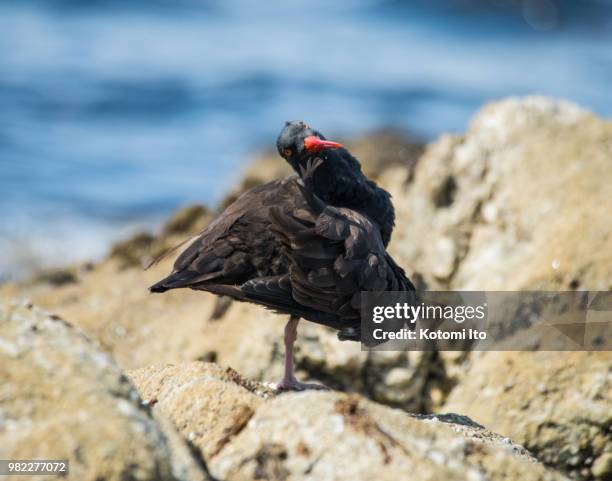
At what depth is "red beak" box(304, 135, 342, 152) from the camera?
19.8ft

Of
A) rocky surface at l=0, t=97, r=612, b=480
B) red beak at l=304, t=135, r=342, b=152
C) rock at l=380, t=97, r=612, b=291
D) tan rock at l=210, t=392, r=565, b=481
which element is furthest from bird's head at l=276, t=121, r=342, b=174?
tan rock at l=210, t=392, r=565, b=481

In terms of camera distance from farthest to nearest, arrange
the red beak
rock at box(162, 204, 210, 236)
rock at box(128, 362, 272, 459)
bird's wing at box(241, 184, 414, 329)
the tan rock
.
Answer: rock at box(162, 204, 210, 236) → the red beak → bird's wing at box(241, 184, 414, 329) → rock at box(128, 362, 272, 459) → the tan rock

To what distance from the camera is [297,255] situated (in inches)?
209

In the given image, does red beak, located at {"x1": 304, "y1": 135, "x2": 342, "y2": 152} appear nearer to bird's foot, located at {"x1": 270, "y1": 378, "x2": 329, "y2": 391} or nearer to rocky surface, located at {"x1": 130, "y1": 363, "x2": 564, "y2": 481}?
bird's foot, located at {"x1": 270, "y1": 378, "x2": 329, "y2": 391}

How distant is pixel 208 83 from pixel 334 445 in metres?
20.8

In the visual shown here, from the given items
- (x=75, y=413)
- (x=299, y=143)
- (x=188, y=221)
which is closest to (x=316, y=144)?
(x=299, y=143)

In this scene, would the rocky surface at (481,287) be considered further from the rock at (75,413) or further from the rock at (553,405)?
the rock at (75,413)

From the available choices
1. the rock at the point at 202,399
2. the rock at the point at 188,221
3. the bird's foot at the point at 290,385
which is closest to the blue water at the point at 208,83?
the rock at the point at 188,221

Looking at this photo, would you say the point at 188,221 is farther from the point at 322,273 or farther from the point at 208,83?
the point at 208,83

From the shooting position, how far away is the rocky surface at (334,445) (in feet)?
11.4

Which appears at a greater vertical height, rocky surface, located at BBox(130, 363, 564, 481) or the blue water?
the blue water

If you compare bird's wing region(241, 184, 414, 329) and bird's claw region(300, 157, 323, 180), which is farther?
bird's claw region(300, 157, 323, 180)

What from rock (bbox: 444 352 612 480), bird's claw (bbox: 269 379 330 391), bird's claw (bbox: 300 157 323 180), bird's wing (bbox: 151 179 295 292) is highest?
bird's claw (bbox: 300 157 323 180)

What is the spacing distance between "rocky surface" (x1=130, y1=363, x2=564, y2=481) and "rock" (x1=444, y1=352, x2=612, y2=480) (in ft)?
7.80
